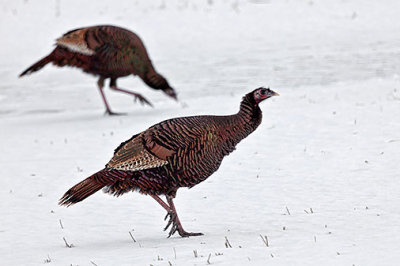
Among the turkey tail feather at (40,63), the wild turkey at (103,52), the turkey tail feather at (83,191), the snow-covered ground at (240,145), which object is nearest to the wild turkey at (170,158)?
the turkey tail feather at (83,191)

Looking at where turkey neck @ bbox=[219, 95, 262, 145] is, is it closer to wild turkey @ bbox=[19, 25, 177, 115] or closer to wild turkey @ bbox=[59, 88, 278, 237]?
wild turkey @ bbox=[59, 88, 278, 237]

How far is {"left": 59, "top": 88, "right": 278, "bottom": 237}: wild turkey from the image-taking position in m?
6.10

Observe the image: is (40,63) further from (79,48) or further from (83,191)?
(83,191)

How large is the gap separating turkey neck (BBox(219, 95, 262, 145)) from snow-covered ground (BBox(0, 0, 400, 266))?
0.79 m

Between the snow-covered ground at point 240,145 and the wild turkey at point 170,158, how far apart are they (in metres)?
0.46

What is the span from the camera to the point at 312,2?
2323cm

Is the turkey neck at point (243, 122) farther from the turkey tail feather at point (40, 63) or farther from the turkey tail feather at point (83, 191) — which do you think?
the turkey tail feather at point (40, 63)

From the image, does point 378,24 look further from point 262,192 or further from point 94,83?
point 262,192

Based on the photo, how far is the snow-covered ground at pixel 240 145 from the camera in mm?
5895

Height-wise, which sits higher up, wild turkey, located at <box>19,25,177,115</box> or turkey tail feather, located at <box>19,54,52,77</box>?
wild turkey, located at <box>19,25,177,115</box>

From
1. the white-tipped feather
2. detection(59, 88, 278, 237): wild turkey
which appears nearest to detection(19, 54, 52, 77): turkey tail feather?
the white-tipped feather

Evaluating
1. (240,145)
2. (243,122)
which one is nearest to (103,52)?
(240,145)

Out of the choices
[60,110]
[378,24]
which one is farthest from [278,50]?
[60,110]

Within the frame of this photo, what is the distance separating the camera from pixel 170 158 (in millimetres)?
6105
